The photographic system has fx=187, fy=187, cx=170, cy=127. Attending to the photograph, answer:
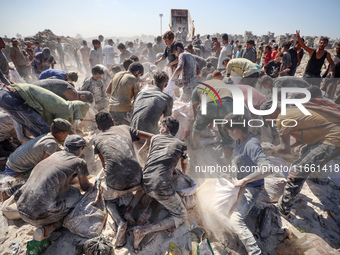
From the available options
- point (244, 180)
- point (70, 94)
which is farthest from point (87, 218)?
point (70, 94)

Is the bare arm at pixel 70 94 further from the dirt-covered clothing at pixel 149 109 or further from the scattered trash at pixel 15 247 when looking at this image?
the scattered trash at pixel 15 247

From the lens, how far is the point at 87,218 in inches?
87.6

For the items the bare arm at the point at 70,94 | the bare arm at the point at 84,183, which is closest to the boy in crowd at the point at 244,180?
the bare arm at the point at 84,183

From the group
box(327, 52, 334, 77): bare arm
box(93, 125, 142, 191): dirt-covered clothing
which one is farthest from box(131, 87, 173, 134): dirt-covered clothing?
box(327, 52, 334, 77): bare arm

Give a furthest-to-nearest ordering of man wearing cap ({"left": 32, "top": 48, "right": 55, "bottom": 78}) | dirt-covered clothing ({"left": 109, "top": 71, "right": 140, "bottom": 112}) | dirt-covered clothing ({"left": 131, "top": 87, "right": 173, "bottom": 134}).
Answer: man wearing cap ({"left": 32, "top": 48, "right": 55, "bottom": 78}) < dirt-covered clothing ({"left": 109, "top": 71, "right": 140, "bottom": 112}) < dirt-covered clothing ({"left": 131, "top": 87, "right": 173, "bottom": 134})

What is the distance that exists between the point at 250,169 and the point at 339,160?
279 centimetres

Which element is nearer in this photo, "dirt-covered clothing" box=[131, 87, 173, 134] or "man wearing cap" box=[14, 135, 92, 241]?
"man wearing cap" box=[14, 135, 92, 241]

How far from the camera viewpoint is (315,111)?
241 centimetres

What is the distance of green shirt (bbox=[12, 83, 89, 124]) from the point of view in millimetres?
2975

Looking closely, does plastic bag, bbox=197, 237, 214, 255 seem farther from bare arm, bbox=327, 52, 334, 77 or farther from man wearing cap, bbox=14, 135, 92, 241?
bare arm, bbox=327, 52, 334, 77

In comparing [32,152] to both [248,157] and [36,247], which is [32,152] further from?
[248,157]

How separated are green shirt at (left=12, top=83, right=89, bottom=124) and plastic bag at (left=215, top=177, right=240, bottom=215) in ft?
8.33

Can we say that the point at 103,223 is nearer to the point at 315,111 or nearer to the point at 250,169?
the point at 250,169

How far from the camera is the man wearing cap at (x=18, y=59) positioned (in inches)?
249
